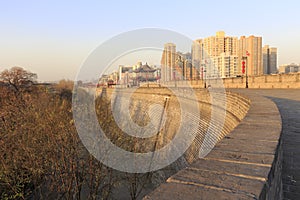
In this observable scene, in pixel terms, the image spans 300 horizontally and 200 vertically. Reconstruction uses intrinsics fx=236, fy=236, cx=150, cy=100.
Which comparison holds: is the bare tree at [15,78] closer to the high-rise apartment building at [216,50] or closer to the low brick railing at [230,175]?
the high-rise apartment building at [216,50]

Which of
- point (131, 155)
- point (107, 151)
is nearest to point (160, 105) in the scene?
point (131, 155)

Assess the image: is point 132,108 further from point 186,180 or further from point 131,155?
point 186,180

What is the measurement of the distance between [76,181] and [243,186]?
31.9ft

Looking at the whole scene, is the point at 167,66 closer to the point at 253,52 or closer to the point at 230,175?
the point at 253,52

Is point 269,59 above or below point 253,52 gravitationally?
below

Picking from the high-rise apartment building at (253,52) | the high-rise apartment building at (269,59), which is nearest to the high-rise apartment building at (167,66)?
the high-rise apartment building at (253,52)

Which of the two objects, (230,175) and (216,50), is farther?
(216,50)

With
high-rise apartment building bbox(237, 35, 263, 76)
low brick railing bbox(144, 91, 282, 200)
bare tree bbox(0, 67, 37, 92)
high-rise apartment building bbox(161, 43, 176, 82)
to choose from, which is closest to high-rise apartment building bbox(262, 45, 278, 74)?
high-rise apartment building bbox(237, 35, 263, 76)

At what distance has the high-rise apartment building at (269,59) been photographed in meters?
48.0

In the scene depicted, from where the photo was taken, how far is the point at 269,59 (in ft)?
163

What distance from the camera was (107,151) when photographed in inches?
442

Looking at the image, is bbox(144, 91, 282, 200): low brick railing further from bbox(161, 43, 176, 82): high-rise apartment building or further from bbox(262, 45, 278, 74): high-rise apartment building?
bbox(262, 45, 278, 74): high-rise apartment building

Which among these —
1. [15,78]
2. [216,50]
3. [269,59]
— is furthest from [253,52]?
[15,78]

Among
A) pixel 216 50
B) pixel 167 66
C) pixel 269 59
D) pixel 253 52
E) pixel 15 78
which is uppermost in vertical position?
pixel 216 50
